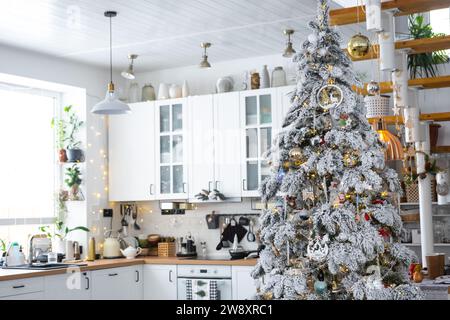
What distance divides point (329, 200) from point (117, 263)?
325cm

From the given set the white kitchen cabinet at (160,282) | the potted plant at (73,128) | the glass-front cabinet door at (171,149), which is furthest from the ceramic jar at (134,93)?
the white kitchen cabinet at (160,282)

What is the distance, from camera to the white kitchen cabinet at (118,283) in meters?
6.17

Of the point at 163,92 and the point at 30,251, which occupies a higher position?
the point at 163,92

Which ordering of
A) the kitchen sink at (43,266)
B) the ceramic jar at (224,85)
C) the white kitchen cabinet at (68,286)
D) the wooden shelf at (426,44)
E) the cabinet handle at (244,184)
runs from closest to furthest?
the wooden shelf at (426,44)
the white kitchen cabinet at (68,286)
the kitchen sink at (43,266)
the cabinet handle at (244,184)
the ceramic jar at (224,85)

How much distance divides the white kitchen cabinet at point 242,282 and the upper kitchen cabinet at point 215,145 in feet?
2.51

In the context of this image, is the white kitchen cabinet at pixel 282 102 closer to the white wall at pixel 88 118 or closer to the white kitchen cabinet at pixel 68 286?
the white wall at pixel 88 118

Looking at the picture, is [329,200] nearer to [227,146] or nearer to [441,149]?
[441,149]

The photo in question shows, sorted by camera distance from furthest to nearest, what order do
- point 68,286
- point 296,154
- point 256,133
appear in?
point 256,133 → point 68,286 → point 296,154

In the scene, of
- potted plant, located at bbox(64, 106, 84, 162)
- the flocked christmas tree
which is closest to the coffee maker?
potted plant, located at bbox(64, 106, 84, 162)

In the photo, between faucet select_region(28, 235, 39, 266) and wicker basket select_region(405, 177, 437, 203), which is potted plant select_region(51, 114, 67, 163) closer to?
faucet select_region(28, 235, 39, 266)

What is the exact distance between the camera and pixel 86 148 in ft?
23.1

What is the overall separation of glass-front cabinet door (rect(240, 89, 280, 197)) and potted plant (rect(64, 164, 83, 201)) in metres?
1.75

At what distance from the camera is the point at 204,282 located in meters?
6.30

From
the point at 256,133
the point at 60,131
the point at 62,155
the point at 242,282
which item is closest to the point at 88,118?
the point at 60,131
